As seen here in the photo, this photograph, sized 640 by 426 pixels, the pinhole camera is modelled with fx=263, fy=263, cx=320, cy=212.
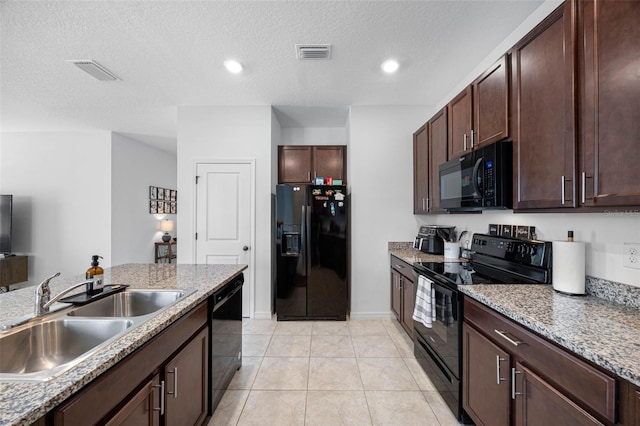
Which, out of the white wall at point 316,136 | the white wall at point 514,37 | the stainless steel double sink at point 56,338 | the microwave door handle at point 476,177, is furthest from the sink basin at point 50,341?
the white wall at point 316,136

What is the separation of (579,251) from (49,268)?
6984mm

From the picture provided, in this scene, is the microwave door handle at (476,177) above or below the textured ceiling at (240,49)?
below

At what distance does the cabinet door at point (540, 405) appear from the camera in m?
0.91

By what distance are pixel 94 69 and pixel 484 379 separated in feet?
13.3

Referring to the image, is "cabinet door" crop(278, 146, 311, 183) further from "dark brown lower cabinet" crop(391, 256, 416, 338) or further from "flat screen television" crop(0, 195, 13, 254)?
"flat screen television" crop(0, 195, 13, 254)

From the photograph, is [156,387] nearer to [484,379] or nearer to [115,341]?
[115,341]

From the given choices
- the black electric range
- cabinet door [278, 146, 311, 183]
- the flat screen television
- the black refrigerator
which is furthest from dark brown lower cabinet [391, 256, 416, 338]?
the flat screen television

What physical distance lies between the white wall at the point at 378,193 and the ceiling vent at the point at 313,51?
3.94 ft

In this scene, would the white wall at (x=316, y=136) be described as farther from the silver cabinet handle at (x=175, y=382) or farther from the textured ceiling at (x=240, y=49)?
the silver cabinet handle at (x=175, y=382)

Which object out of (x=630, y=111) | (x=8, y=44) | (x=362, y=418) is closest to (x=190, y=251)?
(x=8, y=44)

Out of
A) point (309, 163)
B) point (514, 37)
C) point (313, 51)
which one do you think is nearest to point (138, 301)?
point (313, 51)

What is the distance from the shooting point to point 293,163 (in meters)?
3.90

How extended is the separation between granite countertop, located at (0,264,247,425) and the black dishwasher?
0.41ft

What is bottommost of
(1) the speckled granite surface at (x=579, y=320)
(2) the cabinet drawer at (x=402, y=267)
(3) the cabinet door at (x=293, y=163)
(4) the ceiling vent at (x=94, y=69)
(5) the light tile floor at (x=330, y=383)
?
(5) the light tile floor at (x=330, y=383)
